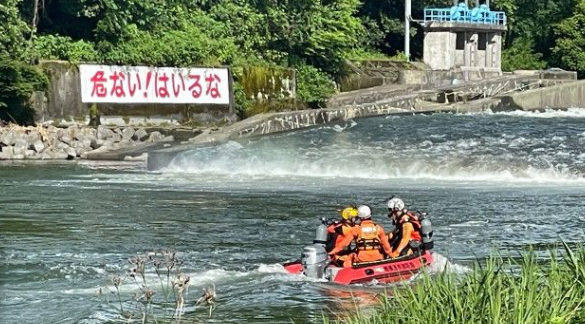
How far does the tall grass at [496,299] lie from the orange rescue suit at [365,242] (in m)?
4.88

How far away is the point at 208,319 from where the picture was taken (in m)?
12.6

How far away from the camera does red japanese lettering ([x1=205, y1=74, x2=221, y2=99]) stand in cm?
4050

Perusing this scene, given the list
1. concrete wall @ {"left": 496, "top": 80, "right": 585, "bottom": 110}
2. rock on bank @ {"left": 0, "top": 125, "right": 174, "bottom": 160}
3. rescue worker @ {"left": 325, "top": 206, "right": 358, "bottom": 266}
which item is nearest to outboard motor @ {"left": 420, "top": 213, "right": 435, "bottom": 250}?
rescue worker @ {"left": 325, "top": 206, "right": 358, "bottom": 266}

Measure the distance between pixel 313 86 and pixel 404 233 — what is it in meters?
30.8

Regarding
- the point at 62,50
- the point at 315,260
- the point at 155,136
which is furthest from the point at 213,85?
the point at 315,260

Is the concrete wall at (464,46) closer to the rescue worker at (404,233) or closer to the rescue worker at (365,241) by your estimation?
the rescue worker at (404,233)

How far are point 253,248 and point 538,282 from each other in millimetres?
9104

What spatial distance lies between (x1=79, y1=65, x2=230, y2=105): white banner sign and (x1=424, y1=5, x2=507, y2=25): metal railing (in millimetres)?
20276

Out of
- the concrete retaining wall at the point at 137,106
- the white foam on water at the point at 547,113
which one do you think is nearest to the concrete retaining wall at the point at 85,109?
the concrete retaining wall at the point at 137,106

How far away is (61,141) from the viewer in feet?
118

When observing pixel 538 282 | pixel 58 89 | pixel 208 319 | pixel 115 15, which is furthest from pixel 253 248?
pixel 115 15

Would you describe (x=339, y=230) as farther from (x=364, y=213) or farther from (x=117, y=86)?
(x=117, y=86)

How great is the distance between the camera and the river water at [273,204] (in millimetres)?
14438

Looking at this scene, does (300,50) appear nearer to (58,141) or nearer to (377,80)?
(377,80)
